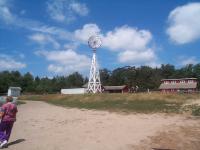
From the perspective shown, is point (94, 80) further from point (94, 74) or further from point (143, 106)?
point (143, 106)

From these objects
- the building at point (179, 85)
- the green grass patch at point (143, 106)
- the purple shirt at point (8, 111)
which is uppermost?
the building at point (179, 85)

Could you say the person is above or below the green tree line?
below

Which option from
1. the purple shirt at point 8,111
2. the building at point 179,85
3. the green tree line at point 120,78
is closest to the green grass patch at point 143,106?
the purple shirt at point 8,111

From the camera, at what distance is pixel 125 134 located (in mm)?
14641

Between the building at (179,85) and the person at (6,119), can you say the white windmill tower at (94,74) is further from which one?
the person at (6,119)

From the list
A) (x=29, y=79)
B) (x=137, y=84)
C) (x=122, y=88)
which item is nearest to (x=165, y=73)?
(x=137, y=84)

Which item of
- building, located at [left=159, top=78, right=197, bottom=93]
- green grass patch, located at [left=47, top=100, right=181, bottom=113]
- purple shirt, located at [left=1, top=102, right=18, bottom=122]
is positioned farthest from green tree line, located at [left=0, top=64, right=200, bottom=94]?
purple shirt, located at [left=1, top=102, right=18, bottom=122]

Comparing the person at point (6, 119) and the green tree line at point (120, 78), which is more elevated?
the green tree line at point (120, 78)

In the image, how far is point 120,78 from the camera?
5310 inches

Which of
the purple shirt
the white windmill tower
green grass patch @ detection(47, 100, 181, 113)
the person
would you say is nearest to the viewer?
the person

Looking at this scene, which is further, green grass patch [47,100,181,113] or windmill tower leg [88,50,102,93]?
windmill tower leg [88,50,102,93]

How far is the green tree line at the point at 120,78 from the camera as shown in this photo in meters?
118

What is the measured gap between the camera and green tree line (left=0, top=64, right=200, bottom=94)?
117919 mm

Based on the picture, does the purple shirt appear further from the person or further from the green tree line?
the green tree line
